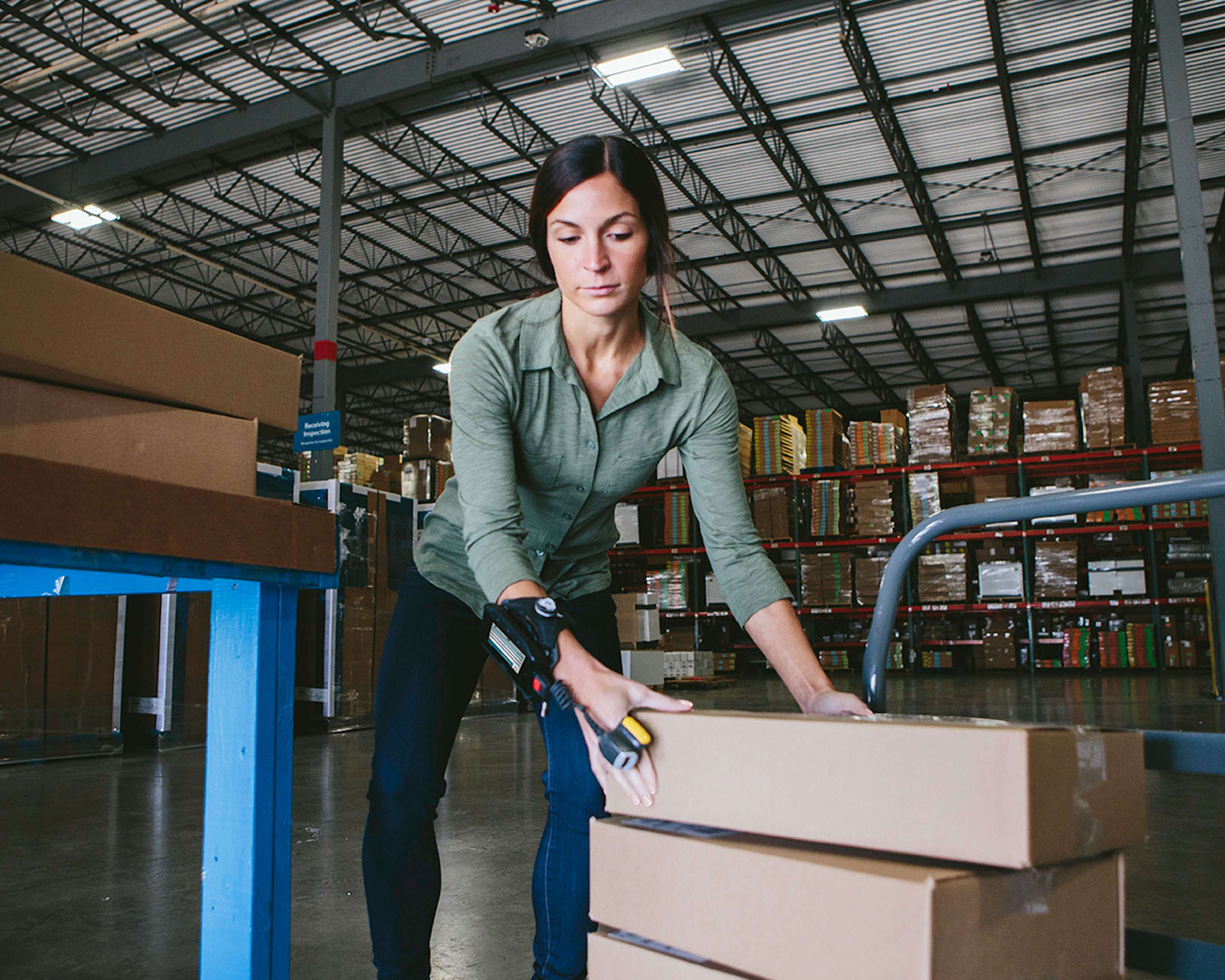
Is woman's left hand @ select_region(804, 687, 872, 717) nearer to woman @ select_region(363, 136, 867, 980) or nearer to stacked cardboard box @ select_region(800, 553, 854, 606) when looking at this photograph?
woman @ select_region(363, 136, 867, 980)

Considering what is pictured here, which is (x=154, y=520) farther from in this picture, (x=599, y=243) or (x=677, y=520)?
(x=677, y=520)

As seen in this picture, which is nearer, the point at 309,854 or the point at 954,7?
the point at 309,854

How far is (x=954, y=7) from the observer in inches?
363

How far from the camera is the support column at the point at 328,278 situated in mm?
8742

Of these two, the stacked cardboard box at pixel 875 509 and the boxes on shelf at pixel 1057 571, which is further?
the stacked cardboard box at pixel 875 509

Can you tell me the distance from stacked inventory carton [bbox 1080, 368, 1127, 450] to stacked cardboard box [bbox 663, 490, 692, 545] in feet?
15.6

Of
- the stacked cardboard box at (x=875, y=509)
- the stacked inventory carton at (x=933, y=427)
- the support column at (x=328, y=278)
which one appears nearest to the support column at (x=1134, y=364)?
the stacked inventory carton at (x=933, y=427)

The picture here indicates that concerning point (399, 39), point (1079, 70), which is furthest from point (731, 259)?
point (399, 39)

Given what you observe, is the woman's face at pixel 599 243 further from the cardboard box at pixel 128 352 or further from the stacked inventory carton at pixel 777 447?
the stacked inventory carton at pixel 777 447

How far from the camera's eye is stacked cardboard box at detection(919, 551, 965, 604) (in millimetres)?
11086

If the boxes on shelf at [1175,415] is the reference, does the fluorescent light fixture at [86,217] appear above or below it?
above

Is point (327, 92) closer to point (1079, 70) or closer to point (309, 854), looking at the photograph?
point (1079, 70)

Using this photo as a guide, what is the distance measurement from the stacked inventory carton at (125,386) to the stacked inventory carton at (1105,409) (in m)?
10.6

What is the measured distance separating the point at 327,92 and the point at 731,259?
6.99 metres
